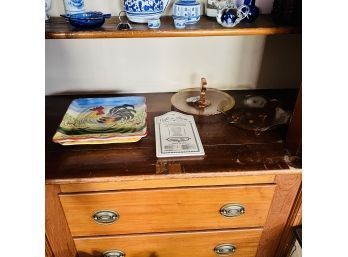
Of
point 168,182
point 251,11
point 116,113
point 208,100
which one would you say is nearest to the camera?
point 168,182

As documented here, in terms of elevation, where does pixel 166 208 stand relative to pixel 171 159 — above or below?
below

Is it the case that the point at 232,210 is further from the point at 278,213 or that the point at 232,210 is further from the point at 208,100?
the point at 208,100

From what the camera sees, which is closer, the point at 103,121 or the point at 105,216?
the point at 105,216

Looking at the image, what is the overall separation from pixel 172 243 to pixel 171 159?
0.37 m

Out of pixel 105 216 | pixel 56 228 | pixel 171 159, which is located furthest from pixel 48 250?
pixel 171 159

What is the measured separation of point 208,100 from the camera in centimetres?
117

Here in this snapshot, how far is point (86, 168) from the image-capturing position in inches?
32.4

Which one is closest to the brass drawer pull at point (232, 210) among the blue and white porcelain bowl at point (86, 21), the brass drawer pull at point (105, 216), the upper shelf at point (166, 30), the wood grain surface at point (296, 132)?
the wood grain surface at point (296, 132)

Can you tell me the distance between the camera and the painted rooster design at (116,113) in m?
1.02

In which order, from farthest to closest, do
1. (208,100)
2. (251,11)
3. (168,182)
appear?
(208,100) → (251,11) → (168,182)

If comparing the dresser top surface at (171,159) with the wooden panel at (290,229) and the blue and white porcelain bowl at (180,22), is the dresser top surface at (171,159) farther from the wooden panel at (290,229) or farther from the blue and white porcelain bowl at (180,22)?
the blue and white porcelain bowl at (180,22)

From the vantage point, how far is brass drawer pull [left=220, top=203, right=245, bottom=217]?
3.01ft
